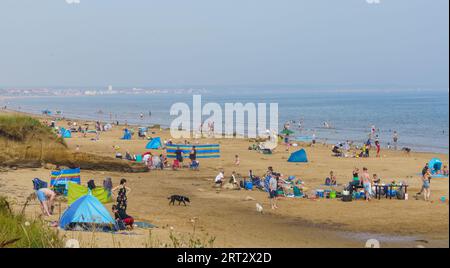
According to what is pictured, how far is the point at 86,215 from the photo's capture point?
12219mm

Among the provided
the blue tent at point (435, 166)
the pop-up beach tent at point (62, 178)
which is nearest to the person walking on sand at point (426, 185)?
the blue tent at point (435, 166)

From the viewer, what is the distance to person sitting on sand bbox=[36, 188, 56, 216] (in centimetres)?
1352

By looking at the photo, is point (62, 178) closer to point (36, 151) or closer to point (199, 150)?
point (36, 151)

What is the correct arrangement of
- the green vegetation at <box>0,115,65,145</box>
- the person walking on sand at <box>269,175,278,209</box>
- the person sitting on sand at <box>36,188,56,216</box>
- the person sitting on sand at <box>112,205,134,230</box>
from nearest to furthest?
the person sitting on sand at <box>112,205,134,230</box>
the person sitting on sand at <box>36,188,56,216</box>
the person walking on sand at <box>269,175,278,209</box>
the green vegetation at <box>0,115,65,145</box>

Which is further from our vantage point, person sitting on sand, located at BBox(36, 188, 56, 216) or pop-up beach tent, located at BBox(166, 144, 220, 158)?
pop-up beach tent, located at BBox(166, 144, 220, 158)

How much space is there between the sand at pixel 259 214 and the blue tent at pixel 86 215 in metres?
0.69

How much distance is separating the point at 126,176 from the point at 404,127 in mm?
48437

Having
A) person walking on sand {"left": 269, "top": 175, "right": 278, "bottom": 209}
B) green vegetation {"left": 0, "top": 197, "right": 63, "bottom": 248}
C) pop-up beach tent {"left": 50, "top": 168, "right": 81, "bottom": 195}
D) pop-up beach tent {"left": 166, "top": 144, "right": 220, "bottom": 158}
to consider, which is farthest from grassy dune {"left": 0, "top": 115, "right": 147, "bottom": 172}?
green vegetation {"left": 0, "top": 197, "right": 63, "bottom": 248}

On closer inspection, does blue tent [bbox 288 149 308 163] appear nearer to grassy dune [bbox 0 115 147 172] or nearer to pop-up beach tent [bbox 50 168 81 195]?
grassy dune [bbox 0 115 147 172]

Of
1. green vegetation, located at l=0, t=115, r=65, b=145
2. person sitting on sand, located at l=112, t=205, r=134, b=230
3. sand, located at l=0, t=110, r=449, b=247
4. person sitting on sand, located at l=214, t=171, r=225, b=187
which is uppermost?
green vegetation, located at l=0, t=115, r=65, b=145

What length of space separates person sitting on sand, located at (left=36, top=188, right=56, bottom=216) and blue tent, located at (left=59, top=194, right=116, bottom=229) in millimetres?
1456

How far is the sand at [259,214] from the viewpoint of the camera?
41.1 feet

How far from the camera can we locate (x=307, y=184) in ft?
71.9
